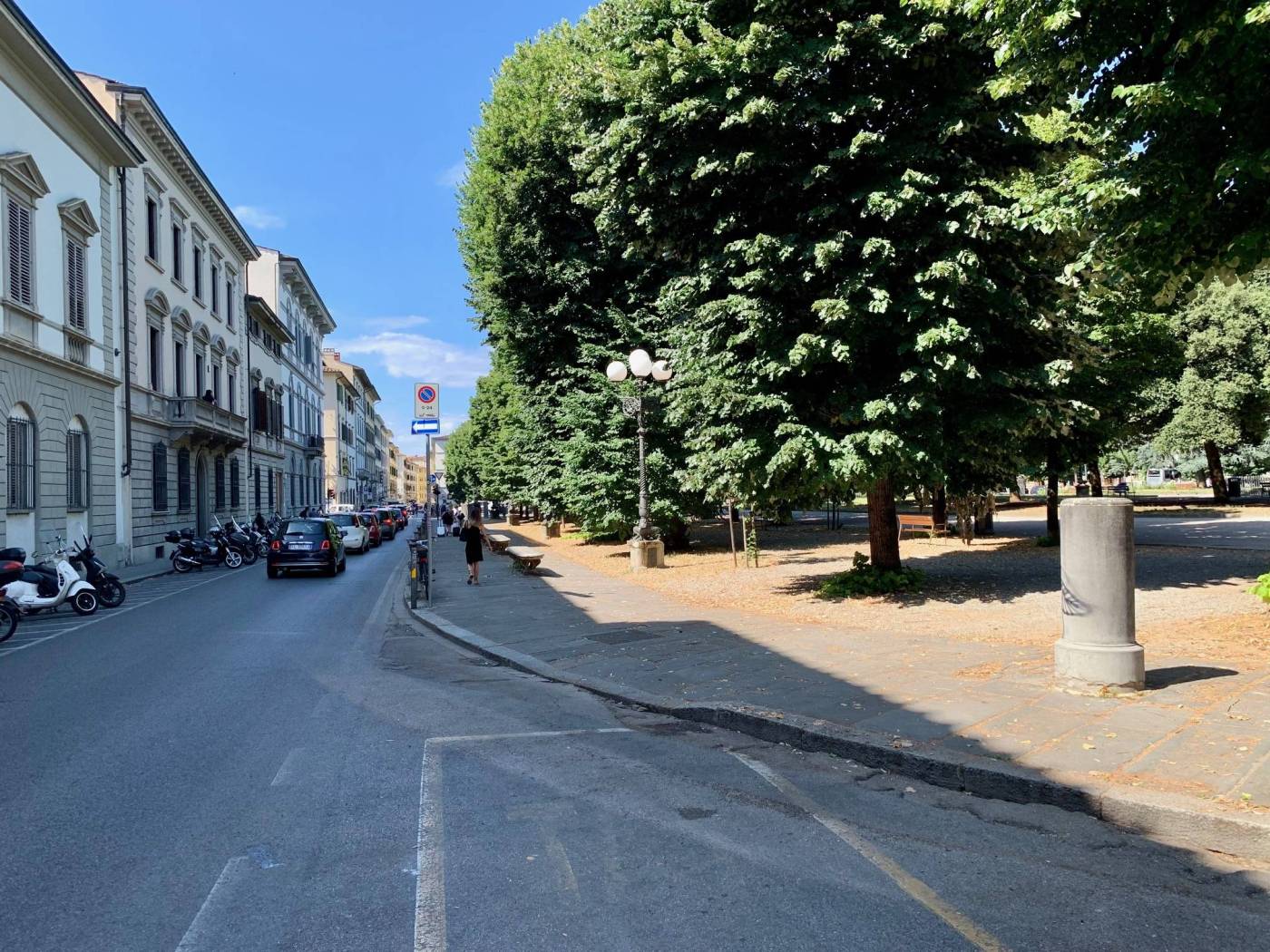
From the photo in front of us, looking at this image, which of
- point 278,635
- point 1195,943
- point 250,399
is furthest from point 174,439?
point 1195,943

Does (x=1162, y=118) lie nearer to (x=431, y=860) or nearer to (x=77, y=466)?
(x=431, y=860)

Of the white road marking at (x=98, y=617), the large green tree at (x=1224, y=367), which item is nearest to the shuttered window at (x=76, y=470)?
the white road marking at (x=98, y=617)

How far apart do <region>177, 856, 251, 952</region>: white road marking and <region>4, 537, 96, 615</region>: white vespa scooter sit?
11.6m

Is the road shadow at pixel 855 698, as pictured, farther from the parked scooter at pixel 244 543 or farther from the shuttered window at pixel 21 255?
the parked scooter at pixel 244 543

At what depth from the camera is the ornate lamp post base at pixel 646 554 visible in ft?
60.1

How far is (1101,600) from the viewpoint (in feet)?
20.2

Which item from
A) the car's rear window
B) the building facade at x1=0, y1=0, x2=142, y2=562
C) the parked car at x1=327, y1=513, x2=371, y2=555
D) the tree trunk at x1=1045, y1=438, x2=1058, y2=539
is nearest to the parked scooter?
the building facade at x1=0, y1=0, x2=142, y2=562

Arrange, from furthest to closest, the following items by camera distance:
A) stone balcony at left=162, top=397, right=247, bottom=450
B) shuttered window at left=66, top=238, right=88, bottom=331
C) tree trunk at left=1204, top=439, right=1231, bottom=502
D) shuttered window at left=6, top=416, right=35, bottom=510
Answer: tree trunk at left=1204, top=439, right=1231, bottom=502
stone balcony at left=162, top=397, right=247, bottom=450
shuttered window at left=66, top=238, right=88, bottom=331
shuttered window at left=6, top=416, right=35, bottom=510

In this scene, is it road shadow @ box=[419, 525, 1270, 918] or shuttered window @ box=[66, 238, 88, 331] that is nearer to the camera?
road shadow @ box=[419, 525, 1270, 918]

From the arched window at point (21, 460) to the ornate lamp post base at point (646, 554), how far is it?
45.7 ft

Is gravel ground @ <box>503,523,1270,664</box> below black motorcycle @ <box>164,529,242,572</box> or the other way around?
below

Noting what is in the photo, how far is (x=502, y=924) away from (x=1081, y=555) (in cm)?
508

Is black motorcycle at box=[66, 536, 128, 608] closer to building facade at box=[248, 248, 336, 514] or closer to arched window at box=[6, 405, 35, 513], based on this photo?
arched window at box=[6, 405, 35, 513]

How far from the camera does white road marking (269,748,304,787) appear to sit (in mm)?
5047
